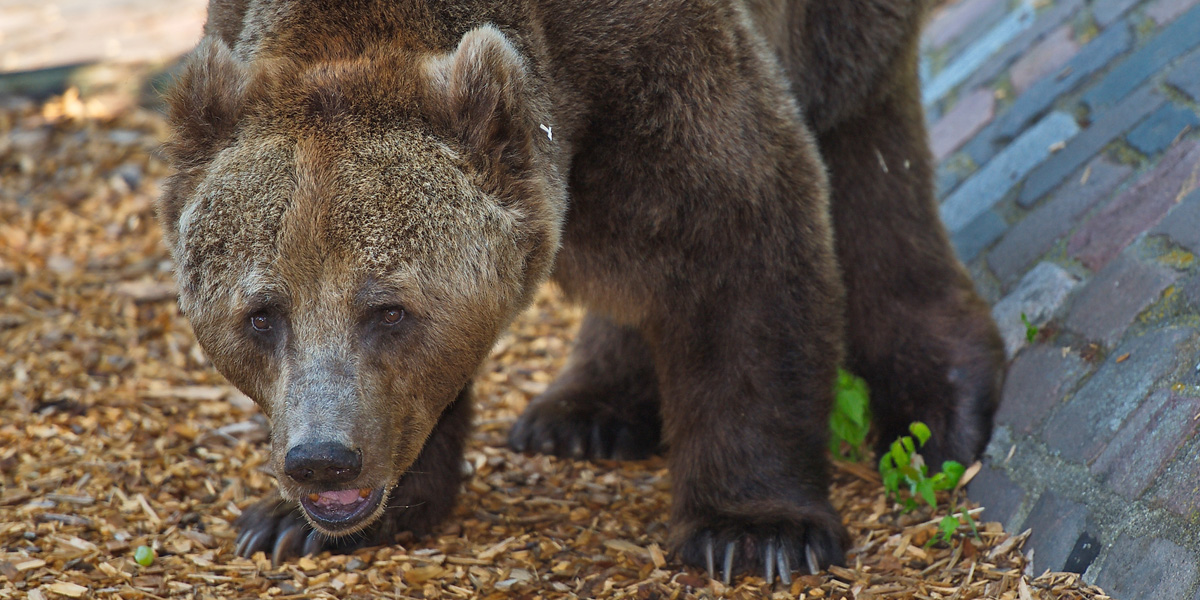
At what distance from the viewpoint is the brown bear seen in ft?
9.78

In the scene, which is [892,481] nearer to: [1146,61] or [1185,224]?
[1185,224]

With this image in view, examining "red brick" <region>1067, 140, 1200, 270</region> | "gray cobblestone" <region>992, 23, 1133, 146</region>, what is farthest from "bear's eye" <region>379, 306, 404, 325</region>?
"gray cobblestone" <region>992, 23, 1133, 146</region>

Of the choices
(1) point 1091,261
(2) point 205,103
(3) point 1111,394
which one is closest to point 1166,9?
(1) point 1091,261

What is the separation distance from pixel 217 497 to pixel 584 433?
1489 mm

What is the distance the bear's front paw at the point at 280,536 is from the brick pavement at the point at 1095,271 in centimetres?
228

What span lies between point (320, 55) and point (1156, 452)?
2651mm

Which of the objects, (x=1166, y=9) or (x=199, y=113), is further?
(x=1166, y=9)

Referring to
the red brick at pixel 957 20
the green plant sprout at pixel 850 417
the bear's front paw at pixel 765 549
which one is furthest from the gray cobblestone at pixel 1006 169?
the bear's front paw at pixel 765 549

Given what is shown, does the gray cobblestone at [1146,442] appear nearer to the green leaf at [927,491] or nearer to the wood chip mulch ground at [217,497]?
the wood chip mulch ground at [217,497]

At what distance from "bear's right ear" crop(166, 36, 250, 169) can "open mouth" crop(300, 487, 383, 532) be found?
0.99m

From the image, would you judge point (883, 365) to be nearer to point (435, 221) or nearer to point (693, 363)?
point (693, 363)

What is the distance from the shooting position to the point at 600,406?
500 cm

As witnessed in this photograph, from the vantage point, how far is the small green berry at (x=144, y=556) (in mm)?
3727

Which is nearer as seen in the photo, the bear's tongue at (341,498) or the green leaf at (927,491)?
the bear's tongue at (341,498)
